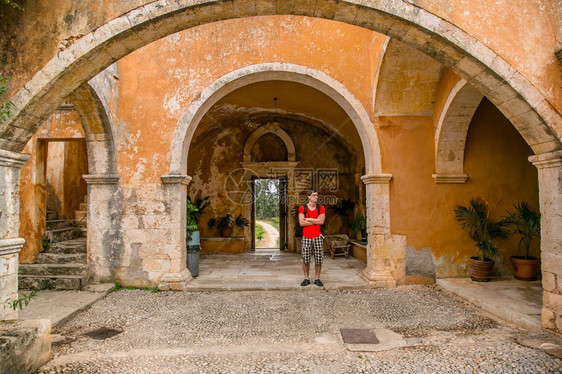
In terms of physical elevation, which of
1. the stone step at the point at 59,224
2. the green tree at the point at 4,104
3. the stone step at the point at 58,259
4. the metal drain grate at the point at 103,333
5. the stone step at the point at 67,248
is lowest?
the metal drain grate at the point at 103,333

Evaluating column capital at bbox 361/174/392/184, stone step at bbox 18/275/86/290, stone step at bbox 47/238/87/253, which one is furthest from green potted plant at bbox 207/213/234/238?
column capital at bbox 361/174/392/184

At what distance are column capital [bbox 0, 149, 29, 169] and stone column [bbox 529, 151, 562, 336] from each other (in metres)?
4.80

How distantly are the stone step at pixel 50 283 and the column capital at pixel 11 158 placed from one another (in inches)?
120

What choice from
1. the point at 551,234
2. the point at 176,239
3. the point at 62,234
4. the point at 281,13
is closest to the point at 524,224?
the point at 551,234

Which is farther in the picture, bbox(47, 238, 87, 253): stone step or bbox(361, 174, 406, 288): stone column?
bbox(47, 238, 87, 253): stone step

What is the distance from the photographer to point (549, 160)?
322 cm

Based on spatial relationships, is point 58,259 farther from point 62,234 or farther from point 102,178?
point 102,178

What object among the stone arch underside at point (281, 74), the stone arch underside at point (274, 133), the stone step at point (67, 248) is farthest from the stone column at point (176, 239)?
the stone arch underside at point (274, 133)

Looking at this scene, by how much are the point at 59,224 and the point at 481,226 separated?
26.8 feet

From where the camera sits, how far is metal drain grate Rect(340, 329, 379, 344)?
343 centimetres

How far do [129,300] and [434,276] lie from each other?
4.88 m

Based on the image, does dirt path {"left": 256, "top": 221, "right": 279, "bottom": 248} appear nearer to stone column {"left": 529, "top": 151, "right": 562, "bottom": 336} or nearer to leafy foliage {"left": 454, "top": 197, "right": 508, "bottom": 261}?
leafy foliage {"left": 454, "top": 197, "right": 508, "bottom": 261}

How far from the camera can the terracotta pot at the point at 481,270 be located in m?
5.31

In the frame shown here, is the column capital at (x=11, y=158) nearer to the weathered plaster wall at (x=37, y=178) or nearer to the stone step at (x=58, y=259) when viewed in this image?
the stone step at (x=58, y=259)
